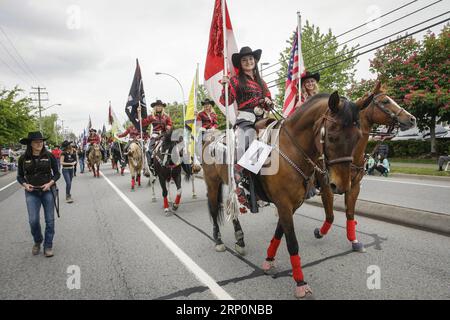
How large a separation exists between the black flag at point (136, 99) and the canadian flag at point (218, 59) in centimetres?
623

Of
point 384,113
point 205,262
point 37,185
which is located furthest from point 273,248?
point 37,185

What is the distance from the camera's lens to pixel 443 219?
4.80m

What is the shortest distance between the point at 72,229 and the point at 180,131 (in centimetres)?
383

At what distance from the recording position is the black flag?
1031cm


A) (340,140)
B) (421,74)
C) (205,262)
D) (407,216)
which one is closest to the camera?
(340,140)

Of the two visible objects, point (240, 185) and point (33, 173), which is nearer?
point (240, 185)

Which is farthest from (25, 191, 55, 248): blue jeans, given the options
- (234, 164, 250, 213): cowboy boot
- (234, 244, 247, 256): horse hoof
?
(234, 164, 250, 213): cowboy boot

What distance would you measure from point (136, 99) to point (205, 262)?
790cm

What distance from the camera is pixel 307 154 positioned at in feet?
11.0

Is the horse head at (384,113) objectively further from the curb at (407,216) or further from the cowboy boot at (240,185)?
the cowboy boot at (240,185)

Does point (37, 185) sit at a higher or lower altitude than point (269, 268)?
higher

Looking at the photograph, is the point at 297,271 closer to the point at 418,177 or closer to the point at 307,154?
the point at 307,154
